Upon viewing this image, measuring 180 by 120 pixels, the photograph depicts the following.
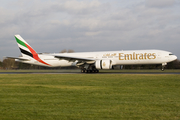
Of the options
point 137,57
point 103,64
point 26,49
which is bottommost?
point 103,64

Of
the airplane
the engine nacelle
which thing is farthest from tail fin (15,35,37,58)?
the engine nacelle

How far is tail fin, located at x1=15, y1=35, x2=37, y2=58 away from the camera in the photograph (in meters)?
38.8

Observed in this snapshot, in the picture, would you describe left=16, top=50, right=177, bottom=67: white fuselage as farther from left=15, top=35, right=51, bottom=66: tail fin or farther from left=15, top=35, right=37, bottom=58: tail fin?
left=15, top=35, right=37, bottom=58: tail fin

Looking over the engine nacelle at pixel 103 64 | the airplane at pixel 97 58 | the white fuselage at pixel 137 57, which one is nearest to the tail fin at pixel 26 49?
the airplane at pixel 97 58

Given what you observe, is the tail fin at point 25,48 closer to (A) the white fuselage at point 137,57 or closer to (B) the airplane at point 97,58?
(B) the airplane at point 97,58

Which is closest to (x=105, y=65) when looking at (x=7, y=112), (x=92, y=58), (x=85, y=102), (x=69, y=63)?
(x=92, y=58)

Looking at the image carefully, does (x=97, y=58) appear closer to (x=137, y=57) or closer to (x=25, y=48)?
(x=137, y=57)

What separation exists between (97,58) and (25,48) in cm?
1423

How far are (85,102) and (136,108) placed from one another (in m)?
2.30

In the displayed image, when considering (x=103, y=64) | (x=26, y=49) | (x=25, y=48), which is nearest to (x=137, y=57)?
(x=103, y=64)

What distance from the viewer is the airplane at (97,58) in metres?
32.3

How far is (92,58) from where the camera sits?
1421 inches

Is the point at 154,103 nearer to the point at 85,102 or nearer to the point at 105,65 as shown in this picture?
the point at 85,102

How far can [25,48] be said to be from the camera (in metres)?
38.8
